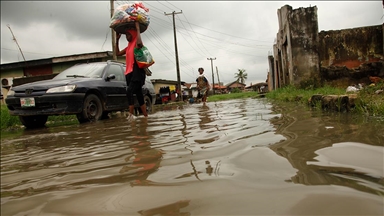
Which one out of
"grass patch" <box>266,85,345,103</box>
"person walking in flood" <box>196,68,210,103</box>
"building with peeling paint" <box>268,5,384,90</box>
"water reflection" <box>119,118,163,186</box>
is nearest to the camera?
"water reflection" <box>119,118,163,186</box>

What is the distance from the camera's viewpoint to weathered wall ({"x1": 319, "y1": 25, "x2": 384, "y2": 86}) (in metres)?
8.48

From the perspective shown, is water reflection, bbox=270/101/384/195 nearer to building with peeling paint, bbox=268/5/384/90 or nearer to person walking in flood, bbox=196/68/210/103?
building with peeling paint, bbox=268/5/384/90

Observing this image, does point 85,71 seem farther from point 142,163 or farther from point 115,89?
point 142,163

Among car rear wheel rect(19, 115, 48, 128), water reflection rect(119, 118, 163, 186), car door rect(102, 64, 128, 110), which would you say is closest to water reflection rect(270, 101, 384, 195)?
water reflection rect(119, 118, 163, 186)

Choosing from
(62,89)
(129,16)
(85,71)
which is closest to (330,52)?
(129,16)

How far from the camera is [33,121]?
5445 mm

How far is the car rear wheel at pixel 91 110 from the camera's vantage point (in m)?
5.06

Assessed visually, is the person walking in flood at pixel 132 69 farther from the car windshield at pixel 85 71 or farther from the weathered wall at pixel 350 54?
the weathered wall at pixel 350 54

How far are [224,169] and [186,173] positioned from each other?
173 mm

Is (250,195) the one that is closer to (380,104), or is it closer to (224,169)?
(224,169)

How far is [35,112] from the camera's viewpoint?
4.87 metres

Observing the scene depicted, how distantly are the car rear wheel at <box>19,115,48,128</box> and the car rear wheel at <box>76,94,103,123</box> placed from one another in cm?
107

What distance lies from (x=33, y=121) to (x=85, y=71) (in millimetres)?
1429

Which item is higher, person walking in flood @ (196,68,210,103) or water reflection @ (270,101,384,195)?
person walking in flood @ (196,68,210,103)
